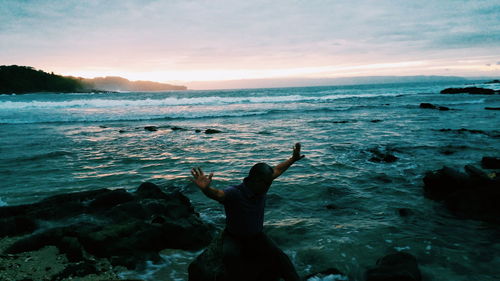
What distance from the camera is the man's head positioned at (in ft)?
11.7

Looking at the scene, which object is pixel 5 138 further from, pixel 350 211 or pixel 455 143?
pixel 455 143

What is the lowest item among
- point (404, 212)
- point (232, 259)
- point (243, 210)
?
point (404, 212)

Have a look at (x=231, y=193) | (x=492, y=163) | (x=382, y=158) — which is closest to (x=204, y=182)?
(x=231, y=193)

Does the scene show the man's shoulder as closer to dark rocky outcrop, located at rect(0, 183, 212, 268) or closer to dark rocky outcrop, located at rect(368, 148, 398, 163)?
dark rocky outcrop, located at rect(0, 183, 212, 268)

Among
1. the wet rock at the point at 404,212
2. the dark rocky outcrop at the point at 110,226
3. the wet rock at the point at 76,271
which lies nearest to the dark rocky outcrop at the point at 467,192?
the wet rock at the point at 404,212

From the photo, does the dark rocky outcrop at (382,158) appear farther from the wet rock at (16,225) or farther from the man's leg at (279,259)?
the wet rock at (16,225)

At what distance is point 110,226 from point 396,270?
483 cm

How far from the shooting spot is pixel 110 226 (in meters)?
5.60

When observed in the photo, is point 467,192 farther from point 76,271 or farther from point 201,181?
point 76,271

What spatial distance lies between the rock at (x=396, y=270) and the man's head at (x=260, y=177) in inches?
85.9

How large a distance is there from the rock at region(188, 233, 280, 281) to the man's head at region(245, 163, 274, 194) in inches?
36.8

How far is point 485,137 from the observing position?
17094 mm

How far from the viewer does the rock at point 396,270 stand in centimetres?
409

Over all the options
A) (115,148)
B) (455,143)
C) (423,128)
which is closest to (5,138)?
(115,148)
